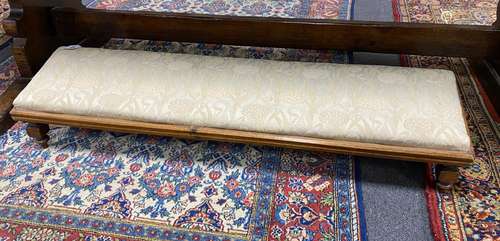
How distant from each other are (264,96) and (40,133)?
944 millimetres

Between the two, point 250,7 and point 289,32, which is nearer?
point 289,32

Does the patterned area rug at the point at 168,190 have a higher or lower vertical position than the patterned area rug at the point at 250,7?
lower

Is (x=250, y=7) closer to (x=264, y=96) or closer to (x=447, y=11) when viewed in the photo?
(x=447, y=11)

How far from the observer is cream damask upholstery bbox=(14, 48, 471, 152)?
1448 millimetres

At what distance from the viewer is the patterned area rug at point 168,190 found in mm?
1453

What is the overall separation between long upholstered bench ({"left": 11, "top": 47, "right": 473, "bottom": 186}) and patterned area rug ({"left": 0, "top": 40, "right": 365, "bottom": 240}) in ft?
0.59

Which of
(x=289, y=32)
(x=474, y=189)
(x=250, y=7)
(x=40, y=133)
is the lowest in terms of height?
(x=474, y=189)

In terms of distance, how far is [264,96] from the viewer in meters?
1.56

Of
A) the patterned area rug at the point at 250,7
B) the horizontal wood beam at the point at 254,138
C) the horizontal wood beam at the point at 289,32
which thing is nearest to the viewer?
the horizontal wood beam at the point at 254,138

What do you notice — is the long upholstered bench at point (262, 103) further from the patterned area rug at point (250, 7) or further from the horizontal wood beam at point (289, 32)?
the patterned area rug at point (250, 7)

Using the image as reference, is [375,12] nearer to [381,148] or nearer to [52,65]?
[381,148]

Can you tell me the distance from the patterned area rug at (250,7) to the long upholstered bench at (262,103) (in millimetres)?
1142

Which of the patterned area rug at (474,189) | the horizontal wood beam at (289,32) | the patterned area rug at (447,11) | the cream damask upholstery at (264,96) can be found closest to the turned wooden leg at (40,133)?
the cream damask upholstery at (264,96)

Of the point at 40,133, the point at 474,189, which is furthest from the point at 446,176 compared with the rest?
the point at 40,133
